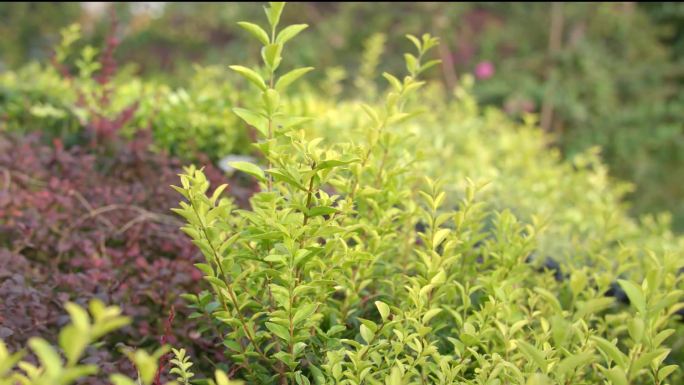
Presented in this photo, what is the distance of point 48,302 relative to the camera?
2111 mm

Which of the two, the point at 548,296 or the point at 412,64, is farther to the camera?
the point at 412,64

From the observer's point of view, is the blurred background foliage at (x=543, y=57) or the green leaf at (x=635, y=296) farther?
the blurred background foliage at (x=543, y=57)

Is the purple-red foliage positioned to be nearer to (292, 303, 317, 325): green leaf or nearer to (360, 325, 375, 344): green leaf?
(292, 303, 317, 325): green leaf

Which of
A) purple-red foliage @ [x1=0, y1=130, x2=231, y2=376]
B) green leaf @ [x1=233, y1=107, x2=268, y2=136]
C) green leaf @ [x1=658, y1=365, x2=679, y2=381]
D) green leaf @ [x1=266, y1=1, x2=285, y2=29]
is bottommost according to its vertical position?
purple-red foliage @ [x1=0, y1=130, x2=231, y2=376]

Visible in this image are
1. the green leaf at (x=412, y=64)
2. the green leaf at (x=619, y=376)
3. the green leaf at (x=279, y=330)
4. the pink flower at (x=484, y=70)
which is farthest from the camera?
the pink flower at (x=484, y=70)

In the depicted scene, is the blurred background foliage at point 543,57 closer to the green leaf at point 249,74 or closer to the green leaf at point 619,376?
the green leaf at point 249,74

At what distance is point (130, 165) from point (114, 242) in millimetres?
783

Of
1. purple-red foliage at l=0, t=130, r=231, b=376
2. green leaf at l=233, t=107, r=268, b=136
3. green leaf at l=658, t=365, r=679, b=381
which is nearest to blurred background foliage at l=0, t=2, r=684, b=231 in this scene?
purple-red foliage at l=0, t=130, r=231, b=376

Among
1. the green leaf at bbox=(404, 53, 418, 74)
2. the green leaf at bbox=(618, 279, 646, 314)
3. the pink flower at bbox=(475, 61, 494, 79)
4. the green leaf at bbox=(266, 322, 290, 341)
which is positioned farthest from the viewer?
the pink flower at bbox=(475, 61, 494, 79)

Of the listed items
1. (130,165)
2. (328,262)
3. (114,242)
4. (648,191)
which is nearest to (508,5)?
(648,191)

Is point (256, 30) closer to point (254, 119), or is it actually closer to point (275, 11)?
point (275, 11)

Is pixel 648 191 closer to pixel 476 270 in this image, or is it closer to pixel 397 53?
pixel 397 53

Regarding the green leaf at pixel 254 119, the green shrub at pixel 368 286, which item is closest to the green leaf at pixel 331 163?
the green shrub at pixel 368 286

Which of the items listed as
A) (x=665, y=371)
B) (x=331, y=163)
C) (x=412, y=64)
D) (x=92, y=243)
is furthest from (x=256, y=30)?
Answer: (x=92, y=243)
